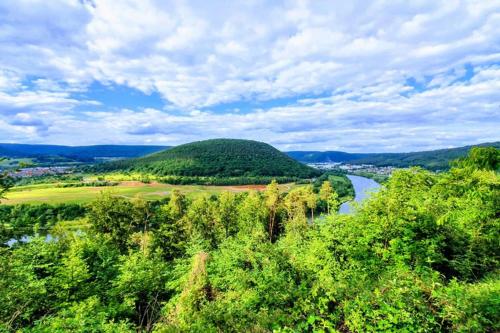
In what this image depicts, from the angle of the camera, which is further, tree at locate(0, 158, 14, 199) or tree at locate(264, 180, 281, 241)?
tree at locate(264, 180, 281, 241)

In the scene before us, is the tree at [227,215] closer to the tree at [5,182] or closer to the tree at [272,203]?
the tree at [272,203]

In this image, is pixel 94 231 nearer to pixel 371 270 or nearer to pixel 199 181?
pixel 371 270

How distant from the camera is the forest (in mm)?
5961

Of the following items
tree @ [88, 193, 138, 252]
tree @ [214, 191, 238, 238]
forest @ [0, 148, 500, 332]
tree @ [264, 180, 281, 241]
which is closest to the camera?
forest @ [0, 148, 500, 332]

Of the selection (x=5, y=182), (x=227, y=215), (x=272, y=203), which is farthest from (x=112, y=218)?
(x=272, y=203)

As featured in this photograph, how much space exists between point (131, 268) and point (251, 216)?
3481 centimetres

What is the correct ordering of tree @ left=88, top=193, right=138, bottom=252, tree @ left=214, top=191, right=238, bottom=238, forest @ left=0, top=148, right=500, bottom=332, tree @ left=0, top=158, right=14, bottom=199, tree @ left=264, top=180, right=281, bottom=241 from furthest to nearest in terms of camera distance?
tree @ left=264, top=180, right=281, bottom=241 < tree @ left=214, top=191, right=238, bottom=238 < tree @ left=88, top=193, right=138, bottom=252 < tree @ left=0, top=158, right=14, bottom=199 < forest @ left=0, top=148, right=500, bottom=332

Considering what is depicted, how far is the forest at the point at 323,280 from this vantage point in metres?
5.96

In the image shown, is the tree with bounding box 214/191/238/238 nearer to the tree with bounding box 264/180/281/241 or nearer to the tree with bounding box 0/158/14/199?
the tree with bounding box 264/180/281/241

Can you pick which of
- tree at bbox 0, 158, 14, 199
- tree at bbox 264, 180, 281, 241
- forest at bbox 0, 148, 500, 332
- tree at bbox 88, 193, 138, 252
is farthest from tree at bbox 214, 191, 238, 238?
tree at bbox 0, 158, 14, 199

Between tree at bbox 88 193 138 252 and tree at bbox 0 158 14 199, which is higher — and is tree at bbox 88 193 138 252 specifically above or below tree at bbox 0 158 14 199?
below

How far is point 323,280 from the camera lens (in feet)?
29.1

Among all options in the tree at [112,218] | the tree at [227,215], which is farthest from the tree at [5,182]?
the tree at [227,215]

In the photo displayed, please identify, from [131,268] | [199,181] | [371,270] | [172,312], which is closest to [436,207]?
[371,270]
